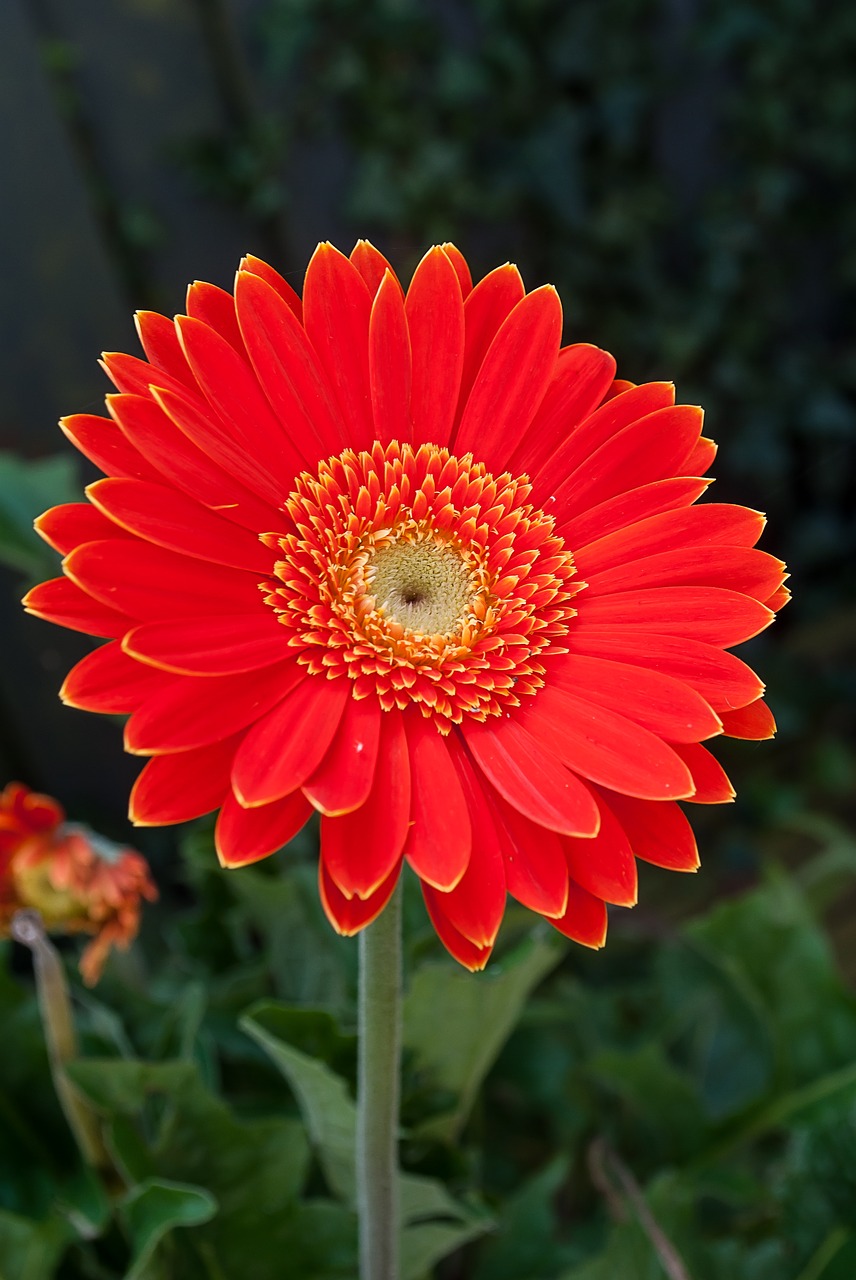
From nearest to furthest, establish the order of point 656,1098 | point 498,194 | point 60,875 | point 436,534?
point 436,534
point 60,875
point 656,1098
point 498,194

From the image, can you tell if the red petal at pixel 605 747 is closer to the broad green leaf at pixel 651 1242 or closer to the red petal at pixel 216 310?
the red petal at pixel 216 310

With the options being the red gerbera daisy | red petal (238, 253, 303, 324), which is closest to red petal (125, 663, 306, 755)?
the red gerbera daisy

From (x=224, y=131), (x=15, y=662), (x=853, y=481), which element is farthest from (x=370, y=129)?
(x=853, y=481)

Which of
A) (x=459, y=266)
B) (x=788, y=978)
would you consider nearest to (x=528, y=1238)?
(x=788, y=978)

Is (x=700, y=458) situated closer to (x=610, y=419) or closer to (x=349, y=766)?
(x=610, y=419)

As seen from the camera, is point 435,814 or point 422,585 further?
point 422,585

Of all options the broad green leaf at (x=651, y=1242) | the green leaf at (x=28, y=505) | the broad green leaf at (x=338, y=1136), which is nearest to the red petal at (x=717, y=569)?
the broad green leaf at (x=338, y=1136)

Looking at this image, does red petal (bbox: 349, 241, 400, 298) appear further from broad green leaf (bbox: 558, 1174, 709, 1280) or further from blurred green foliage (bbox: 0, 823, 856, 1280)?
broad green leaf (bbox: 558, 1174, 709, 1280)
